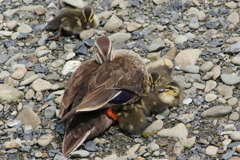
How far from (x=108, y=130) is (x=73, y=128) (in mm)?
505

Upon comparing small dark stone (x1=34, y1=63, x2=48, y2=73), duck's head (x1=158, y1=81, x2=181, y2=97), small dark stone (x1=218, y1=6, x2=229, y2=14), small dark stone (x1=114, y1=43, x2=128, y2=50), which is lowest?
small dark stone (x1=34, y1=63, x2=48, y2=73)

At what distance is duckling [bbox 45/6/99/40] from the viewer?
7738 mm

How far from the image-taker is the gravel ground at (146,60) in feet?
18.2

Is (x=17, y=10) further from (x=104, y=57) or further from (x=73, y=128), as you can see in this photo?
(x=73, y=128)

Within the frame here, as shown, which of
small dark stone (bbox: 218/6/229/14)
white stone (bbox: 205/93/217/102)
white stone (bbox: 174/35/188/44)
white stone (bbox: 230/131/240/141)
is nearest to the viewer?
white stone (bbox: 230/131/240/141)

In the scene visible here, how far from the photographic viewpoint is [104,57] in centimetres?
612

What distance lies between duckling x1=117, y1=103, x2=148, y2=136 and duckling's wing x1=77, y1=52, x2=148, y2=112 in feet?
0.36

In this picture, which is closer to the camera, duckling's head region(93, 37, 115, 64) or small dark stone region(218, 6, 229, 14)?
duckling's head region(93, 37, 115, 64)

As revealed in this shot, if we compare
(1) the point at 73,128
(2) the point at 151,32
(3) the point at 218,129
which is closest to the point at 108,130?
(1) the point at 73,128

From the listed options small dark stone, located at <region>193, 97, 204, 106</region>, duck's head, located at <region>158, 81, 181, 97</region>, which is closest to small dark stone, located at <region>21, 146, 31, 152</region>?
duck's head, located at <region>158, 81, 181, 97</region>

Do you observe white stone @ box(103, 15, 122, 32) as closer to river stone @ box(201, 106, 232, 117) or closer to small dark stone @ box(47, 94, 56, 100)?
small dark stone @ box(47, 94, 56, 100)

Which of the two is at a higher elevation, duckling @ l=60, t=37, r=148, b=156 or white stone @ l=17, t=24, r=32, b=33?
Result: duckling @ l=60, t=37, r=148, b=156

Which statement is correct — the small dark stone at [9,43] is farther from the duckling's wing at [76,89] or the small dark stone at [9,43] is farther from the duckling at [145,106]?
the duckling at [145,106]

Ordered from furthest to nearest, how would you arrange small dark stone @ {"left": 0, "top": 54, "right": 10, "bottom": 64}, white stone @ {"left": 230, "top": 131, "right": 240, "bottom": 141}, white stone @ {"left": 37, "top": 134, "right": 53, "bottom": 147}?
small dark stone @ {"left": 0, "top": 54, "right": 10, "bottom": 64}
white stone @ {"left": 37, "top": 134, "right": 53, "bottom": 147}
white stone @ {"left": 230, "top": 131, "right": 240, "bottom": 141}
